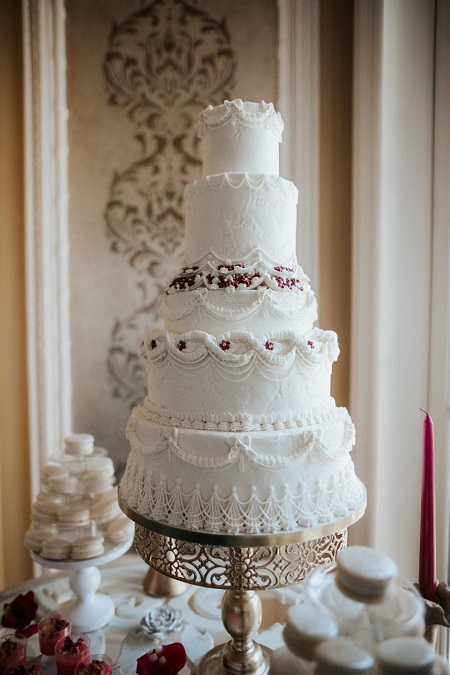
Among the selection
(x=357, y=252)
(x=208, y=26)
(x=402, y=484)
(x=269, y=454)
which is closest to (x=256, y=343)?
(x=269, y=454)

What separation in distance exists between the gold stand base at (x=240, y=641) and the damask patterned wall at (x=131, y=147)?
41.1 inches

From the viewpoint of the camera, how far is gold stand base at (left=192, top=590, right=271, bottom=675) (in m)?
1.28

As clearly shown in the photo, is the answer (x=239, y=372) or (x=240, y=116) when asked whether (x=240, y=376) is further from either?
(x=240, y=116)

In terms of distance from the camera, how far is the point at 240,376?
1.12m

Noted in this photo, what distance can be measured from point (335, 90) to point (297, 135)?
0.28 m

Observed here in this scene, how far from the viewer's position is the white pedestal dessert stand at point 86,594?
60.9 inches

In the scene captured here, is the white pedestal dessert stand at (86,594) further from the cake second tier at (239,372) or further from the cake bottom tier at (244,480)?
the cake second tier at (239,372)

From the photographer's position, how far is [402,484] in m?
1.95

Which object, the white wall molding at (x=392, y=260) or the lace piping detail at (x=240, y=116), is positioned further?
the white wall molding at (x=392, y=260)

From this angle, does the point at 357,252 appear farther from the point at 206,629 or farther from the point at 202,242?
the point at 206,629

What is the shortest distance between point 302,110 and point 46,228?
4.31 ft

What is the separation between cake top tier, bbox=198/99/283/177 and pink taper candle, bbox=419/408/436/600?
2.96 ft

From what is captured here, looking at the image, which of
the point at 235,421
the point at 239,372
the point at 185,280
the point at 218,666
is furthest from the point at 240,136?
the point at 218,666

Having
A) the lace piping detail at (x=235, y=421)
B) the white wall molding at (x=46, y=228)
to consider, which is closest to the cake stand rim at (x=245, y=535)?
the lace piping detail at (x=235, y=421)
